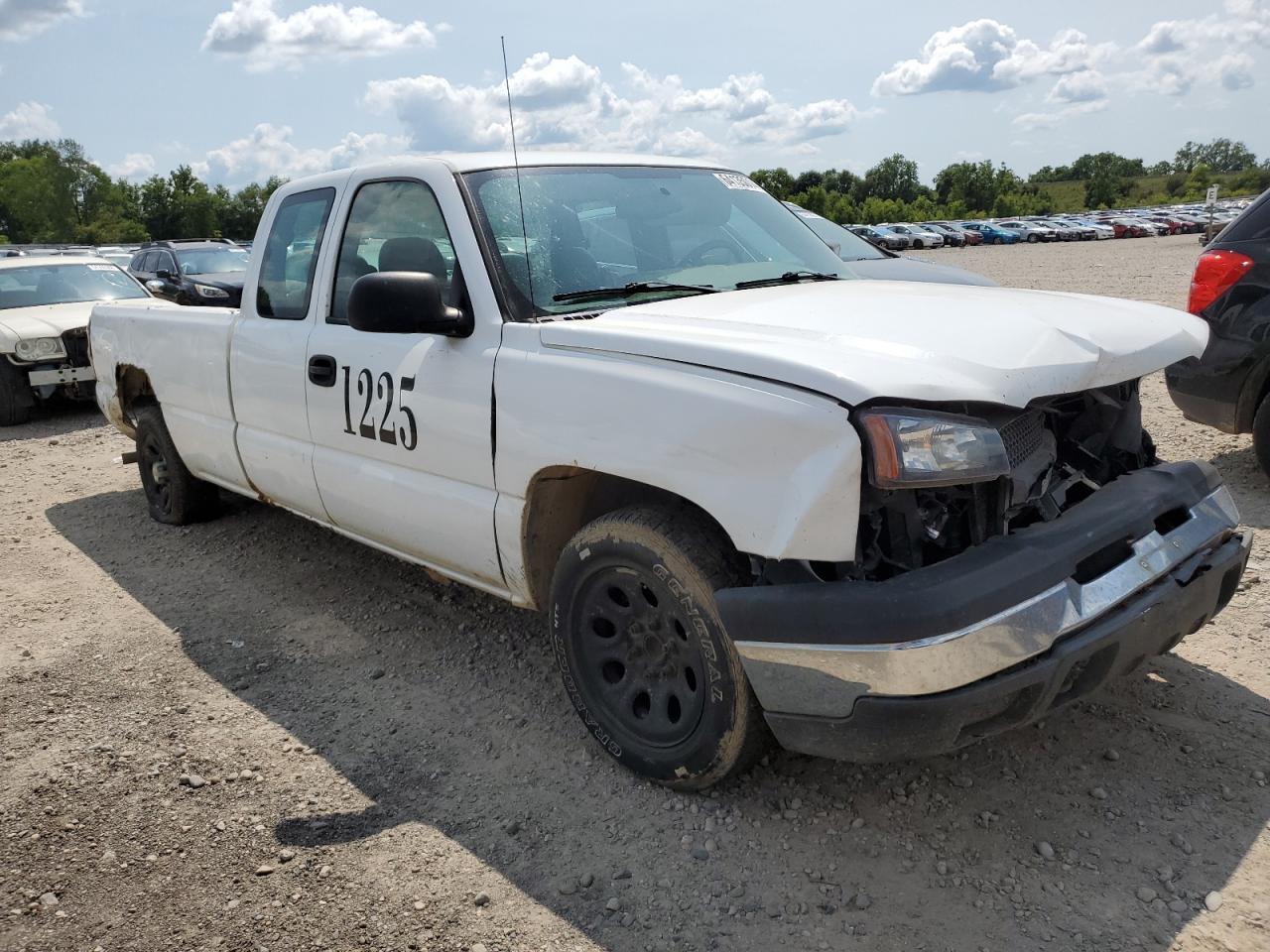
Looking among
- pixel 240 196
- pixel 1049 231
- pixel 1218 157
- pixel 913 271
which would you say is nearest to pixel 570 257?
pixel 913 271

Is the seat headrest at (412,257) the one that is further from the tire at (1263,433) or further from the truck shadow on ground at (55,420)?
the truck shadow on ground at (55,420)

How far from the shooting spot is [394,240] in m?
3.76

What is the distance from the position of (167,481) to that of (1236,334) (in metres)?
5.94

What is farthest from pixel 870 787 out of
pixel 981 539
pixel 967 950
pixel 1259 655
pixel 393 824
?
pixel 1259 655

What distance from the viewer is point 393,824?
3.04 metres

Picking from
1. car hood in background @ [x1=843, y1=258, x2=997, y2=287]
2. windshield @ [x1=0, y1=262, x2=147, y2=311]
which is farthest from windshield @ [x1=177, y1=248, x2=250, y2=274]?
car hood in background @ [x1=843, y1=258, x2=997, y2=287]

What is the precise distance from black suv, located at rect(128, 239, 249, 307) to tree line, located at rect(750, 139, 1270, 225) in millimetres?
65361

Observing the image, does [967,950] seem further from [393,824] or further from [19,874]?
[19,874]

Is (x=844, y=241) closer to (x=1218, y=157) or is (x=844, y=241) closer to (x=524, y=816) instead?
(x=524, y=816)

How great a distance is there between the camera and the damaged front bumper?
7.73ft

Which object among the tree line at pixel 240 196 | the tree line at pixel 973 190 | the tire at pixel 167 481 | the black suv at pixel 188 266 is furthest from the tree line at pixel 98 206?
the tire at pixel 167 481

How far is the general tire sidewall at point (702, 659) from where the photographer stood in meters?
2.73

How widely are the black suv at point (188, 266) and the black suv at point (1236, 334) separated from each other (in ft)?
39.4

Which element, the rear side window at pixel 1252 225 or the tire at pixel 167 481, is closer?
the rear side window at pixel 1252 225
